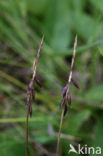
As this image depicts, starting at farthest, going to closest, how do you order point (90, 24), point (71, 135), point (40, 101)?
point (90, 24) < point (40, 101) < point (71, 135)

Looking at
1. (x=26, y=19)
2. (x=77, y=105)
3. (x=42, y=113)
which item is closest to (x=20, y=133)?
(x=42, y=113)

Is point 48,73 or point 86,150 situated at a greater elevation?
point 48,73

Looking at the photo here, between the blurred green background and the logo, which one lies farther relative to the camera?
the blurred green background

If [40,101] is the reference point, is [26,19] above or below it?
above

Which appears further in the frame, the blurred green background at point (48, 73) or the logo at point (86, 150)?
the blurred green background at point (48, 73)

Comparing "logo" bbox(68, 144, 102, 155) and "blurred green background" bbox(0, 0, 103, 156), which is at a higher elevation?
"blurred green background" bbox(0, 0, 103, 156)

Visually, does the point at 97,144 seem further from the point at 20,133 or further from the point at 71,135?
the point at 20,133

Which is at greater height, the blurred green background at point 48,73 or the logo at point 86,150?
the blurred green background at point 48,73

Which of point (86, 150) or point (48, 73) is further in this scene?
point (48, 73)
